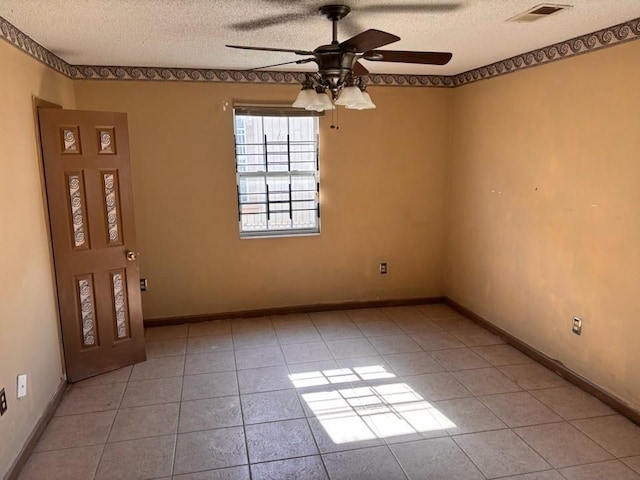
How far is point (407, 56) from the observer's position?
2281 millimetres

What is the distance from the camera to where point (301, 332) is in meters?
4.27

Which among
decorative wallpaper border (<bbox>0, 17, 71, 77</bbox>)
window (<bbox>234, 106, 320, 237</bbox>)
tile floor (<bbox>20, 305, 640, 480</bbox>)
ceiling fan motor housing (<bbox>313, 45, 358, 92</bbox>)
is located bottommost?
tile floor (<bbox>20, 305, 640, 480</bbox>)

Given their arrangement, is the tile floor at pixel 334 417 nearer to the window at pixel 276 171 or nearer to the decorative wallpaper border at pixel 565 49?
the window at pixel 276 171

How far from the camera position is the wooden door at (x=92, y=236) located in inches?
125

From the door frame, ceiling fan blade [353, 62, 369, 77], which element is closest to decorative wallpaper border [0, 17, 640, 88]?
the door frame

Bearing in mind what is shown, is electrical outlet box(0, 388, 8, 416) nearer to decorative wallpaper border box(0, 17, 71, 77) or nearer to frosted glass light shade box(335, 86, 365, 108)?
decorative wallpaper border box(0, 17, 71, 77)

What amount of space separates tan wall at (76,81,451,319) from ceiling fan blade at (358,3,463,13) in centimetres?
202

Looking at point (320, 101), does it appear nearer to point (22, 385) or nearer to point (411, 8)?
point (411, 8)

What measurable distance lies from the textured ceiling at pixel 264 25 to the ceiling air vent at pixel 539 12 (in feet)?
0.18

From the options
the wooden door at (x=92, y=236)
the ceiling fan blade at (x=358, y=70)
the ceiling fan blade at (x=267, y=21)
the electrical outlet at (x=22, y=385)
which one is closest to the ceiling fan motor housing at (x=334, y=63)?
the ceiling fan blade at (x=358, y=70)

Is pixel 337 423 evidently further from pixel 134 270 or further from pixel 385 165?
pixel 385 165

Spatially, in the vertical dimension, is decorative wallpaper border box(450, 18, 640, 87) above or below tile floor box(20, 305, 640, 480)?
above

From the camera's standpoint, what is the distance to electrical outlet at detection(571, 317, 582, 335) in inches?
127

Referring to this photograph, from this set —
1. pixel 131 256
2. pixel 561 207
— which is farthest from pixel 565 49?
pixel 131 256
